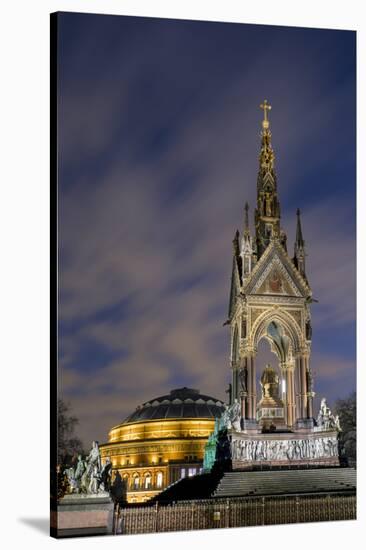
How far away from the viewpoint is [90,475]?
18.6 m

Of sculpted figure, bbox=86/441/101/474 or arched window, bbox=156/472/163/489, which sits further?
arched window, bbox=156/472/163/489

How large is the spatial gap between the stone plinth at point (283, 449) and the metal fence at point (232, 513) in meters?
0.78

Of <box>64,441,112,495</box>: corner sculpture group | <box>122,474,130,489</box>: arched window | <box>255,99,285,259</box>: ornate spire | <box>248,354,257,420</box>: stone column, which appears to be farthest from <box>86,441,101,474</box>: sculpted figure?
<box>255,99,285,259</box>: ornate spire

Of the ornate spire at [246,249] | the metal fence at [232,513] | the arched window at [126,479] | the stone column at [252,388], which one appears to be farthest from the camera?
the stone column at [252,388]

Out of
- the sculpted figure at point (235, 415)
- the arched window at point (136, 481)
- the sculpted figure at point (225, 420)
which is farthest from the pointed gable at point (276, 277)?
the arched window at point (136, 481)

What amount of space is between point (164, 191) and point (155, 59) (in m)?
2.11

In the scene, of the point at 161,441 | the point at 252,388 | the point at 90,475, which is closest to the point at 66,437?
the point at 90,475

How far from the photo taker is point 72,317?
60.6 ft

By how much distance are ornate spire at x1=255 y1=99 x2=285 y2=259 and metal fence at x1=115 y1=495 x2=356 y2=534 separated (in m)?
4.72

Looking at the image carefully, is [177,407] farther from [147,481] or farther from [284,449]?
[284,449]

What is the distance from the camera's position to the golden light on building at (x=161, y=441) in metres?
19.2

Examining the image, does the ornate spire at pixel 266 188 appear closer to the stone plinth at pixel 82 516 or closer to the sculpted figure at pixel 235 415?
the sculpted figure at pixel 235 415

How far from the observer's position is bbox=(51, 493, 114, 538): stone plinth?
17984mm

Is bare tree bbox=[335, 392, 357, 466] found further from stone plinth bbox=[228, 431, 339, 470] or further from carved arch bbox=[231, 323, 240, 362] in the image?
carved arch bbox=[231, 323, 240, 362]
